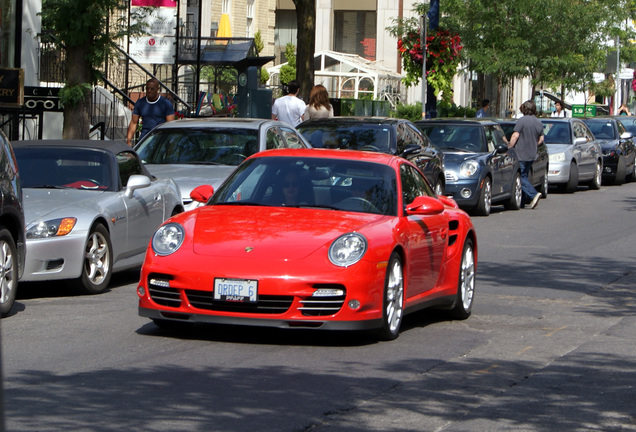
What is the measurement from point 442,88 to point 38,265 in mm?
20648

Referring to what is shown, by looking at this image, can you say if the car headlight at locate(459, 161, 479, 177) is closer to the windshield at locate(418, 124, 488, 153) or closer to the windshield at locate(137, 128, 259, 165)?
the windshield at locate(418, 124, 488, 153)

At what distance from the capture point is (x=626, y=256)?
14.9 metres

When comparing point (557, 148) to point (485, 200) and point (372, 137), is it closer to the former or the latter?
point (485, 200)

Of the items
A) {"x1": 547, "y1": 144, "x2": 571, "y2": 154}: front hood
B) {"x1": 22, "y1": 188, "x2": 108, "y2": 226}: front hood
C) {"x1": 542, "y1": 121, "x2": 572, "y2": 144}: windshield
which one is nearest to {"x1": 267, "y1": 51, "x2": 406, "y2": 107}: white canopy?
{"x1": 542, "y1": 121, "x2": 572, "y2": 144}: windshield

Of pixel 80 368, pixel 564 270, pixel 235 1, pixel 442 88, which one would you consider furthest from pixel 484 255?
pixel 235 1

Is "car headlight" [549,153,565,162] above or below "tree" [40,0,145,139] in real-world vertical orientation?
below

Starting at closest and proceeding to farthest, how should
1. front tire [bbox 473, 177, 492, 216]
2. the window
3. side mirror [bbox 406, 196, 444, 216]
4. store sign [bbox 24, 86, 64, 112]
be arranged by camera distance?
side mirror [bbox 406, 196, 444, 216], front tire [bbox 473, 177, 492, 216], store sign [bbox 24, 86, 64, 112], the window

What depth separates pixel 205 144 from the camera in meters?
14.6

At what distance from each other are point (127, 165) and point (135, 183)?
86 cm

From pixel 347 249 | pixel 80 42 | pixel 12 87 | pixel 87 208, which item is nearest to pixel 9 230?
pixel 87 208

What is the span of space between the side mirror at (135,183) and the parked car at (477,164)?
919cm

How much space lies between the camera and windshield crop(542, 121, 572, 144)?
26.3 m

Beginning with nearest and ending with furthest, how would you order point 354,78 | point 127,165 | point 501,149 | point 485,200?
point 127,165 → point 485,200 → point 501,149 → point 354,78

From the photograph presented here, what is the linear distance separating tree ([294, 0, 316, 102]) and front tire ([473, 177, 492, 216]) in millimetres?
5814
